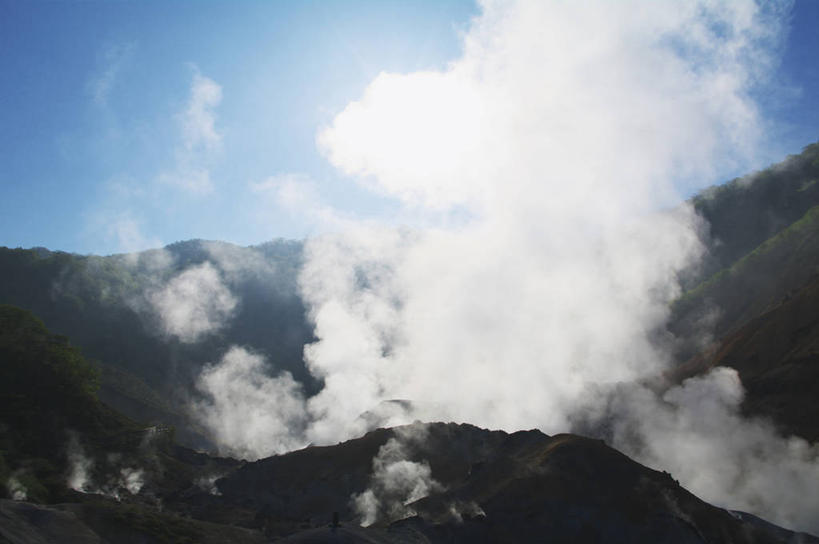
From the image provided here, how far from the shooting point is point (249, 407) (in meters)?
87.4

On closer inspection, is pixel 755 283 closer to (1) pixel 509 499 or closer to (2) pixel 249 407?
(1) pixel 509 499

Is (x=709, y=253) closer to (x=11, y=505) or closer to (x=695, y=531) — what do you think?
(x=695, y=531)

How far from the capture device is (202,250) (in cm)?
14762

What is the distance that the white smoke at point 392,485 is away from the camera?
1449 inches

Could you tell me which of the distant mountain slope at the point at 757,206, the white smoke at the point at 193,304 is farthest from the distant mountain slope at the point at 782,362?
the white smoke at the point at 193,304

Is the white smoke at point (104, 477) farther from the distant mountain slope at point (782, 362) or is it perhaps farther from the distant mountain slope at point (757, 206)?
the distant mountain slope at point (757, 206)

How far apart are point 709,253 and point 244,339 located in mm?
104468

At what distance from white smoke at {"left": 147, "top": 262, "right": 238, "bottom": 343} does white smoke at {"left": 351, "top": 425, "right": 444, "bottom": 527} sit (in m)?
70.8

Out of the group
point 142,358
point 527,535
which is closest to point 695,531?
point 527,535

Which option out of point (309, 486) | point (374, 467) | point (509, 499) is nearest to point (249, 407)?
point (309, 486)

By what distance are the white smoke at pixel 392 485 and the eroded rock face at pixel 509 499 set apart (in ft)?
0.65

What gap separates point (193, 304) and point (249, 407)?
33.5 m

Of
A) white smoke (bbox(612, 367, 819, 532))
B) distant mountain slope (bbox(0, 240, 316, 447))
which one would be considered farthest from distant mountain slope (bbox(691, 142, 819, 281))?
distant mountain slope (bbox(0, 240, 316, 447))

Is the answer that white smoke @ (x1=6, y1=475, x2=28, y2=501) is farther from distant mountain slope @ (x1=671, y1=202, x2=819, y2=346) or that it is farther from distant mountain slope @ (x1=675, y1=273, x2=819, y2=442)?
distant mountain slope @ (x1=671, y1=202, x2=819, y2=346)
